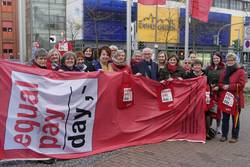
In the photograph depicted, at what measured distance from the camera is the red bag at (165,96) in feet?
24.5

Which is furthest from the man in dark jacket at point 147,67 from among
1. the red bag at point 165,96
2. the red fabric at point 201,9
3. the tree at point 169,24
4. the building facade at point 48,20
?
the building facade at point 48,20

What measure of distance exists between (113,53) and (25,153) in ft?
9.85

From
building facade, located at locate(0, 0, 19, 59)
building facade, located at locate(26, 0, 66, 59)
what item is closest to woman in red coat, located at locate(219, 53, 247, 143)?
building facade, located at locate(26, 0, 66, 59)

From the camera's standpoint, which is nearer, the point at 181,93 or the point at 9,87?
the point at 9,87

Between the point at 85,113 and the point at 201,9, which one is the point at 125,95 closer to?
the point at 85,113

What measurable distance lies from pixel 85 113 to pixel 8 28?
257 ft

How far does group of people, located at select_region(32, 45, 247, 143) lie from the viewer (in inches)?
286

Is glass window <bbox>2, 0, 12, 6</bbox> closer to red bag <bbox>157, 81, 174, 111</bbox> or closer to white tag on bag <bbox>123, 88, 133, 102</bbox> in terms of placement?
red bag <bbox>157, 81, 174, 111</bbox>

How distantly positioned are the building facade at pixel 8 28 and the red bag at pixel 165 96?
248ft

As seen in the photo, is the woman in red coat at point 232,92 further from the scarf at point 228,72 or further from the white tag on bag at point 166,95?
the white tag on bag at point 166,95

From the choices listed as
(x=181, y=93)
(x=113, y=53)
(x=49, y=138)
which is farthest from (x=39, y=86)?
(x=181, y=93)

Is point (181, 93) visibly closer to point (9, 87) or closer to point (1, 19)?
point (9, 87)

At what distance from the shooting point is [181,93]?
7.60 metres

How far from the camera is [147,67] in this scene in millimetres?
7617
